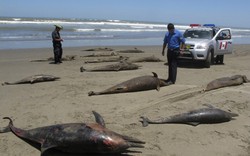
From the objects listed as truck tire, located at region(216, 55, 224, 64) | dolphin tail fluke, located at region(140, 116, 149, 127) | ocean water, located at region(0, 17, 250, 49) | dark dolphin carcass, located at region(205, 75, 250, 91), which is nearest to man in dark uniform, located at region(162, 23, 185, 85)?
dark dolphin carcass, located at region(205, 75, 250, 91)

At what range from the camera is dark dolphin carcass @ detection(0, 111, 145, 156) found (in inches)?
215

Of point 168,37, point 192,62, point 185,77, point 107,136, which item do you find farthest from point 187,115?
point 192,62

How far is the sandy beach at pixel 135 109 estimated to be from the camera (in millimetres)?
6500

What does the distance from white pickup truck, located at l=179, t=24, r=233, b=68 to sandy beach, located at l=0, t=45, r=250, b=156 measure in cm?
292

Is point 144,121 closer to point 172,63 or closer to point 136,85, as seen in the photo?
point 136,85

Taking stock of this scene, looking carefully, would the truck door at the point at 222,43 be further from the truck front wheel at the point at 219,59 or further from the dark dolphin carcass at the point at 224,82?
the dark dolphin carcass at the point at 224,82

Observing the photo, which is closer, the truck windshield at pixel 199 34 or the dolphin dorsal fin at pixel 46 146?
the dolphin dorsal fin at pixel 46 146

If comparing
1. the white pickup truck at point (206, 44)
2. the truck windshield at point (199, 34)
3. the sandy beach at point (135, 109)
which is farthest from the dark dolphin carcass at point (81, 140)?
the truck windshield at point (199, 34)

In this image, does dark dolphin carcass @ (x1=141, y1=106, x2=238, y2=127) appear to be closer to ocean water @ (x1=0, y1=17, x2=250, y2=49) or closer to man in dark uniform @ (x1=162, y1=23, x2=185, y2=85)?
man in dark uniform @ (x1=162, y1=23, x2=185, y2=85)

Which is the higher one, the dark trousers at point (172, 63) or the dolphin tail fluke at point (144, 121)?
the dark trousers at point (172, 63)

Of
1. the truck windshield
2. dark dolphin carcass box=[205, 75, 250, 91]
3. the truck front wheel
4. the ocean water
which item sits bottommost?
the ocean water

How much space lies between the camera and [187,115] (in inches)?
305

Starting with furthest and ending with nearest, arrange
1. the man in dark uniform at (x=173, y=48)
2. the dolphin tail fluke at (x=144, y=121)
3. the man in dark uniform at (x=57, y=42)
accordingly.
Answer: the man in dark uniform at (x=57, y=42) < the man in dark uniform at (x=173, y=48) < the dolphin tail fluke at (x=144, y=121)

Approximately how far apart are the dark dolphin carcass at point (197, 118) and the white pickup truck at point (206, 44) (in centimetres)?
878
